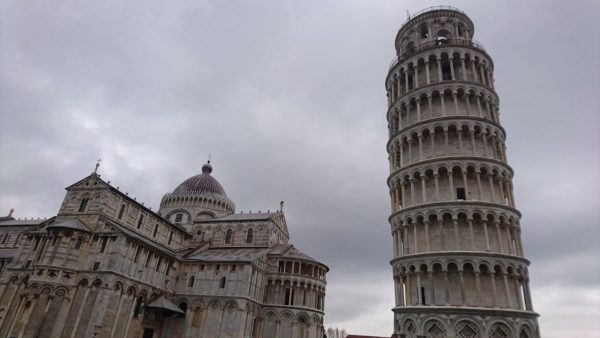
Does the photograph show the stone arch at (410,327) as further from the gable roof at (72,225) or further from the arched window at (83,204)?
the arched window at (83,204)

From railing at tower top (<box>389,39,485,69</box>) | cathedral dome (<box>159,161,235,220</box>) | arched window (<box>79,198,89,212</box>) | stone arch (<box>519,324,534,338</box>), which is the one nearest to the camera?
stone arch (<box>519,324,534,338</box>)

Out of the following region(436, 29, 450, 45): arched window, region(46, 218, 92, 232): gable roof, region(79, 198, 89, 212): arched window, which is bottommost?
region(46, 218, 92, 232): gable roof

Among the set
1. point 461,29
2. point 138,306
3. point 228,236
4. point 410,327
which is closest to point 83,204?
point 138,306

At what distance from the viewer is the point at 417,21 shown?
101 ft

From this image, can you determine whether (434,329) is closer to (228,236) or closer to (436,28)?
(436,28)

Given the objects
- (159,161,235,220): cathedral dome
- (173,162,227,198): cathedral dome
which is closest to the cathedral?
(159,161,235,220): cathedral dome

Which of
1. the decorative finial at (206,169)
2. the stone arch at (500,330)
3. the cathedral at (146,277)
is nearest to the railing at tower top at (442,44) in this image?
the stone arch at (500,330)

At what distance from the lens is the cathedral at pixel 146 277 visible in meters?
29.5

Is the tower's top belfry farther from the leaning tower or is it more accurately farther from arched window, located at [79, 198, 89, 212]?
arched window, located at [79, 198, 89, 212]

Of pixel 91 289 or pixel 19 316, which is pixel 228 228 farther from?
pixel 19 316

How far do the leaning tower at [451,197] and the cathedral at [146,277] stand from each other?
18674 mm

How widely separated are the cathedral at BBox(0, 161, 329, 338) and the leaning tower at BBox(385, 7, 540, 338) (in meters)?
18.7

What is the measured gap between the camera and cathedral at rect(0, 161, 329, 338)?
2947 cm

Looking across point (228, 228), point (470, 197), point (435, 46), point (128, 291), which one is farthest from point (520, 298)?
point (228, 228)
